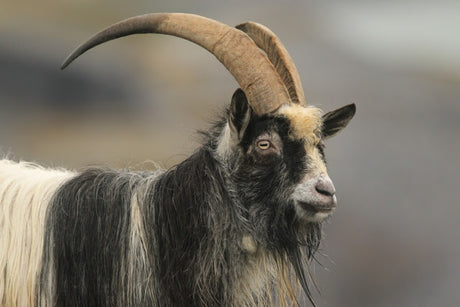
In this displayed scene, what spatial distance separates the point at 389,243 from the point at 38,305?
1072 centimetres

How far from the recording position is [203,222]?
22.9 feet

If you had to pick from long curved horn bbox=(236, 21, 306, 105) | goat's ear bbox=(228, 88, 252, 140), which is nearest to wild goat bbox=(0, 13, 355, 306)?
goat's ear bbox=(228, 88, 252, 140)

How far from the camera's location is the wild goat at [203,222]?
22.4 ft

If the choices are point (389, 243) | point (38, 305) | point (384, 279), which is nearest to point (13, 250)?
point (38, 305)

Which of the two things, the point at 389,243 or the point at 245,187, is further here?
the point at 389,243

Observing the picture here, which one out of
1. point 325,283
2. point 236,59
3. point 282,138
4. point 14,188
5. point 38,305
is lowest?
point 325,283

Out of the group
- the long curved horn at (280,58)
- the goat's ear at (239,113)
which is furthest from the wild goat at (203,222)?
the long curved horn at (280,58)

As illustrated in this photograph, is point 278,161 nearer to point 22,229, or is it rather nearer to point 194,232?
point 194,232

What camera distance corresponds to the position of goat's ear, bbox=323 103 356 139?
7.37 metres

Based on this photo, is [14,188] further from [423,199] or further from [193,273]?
[423,199]

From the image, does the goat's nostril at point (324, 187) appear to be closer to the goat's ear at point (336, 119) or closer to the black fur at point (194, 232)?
the black fur at point (194, 232)

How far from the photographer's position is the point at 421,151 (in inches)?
834

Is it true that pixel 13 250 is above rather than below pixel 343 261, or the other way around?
above

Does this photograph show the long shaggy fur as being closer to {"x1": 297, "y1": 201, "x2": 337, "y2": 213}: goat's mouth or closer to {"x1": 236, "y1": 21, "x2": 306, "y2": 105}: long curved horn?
{"x1": 297, "y1": 201, "x2": 337, "y2": 213}: goat's mouth
